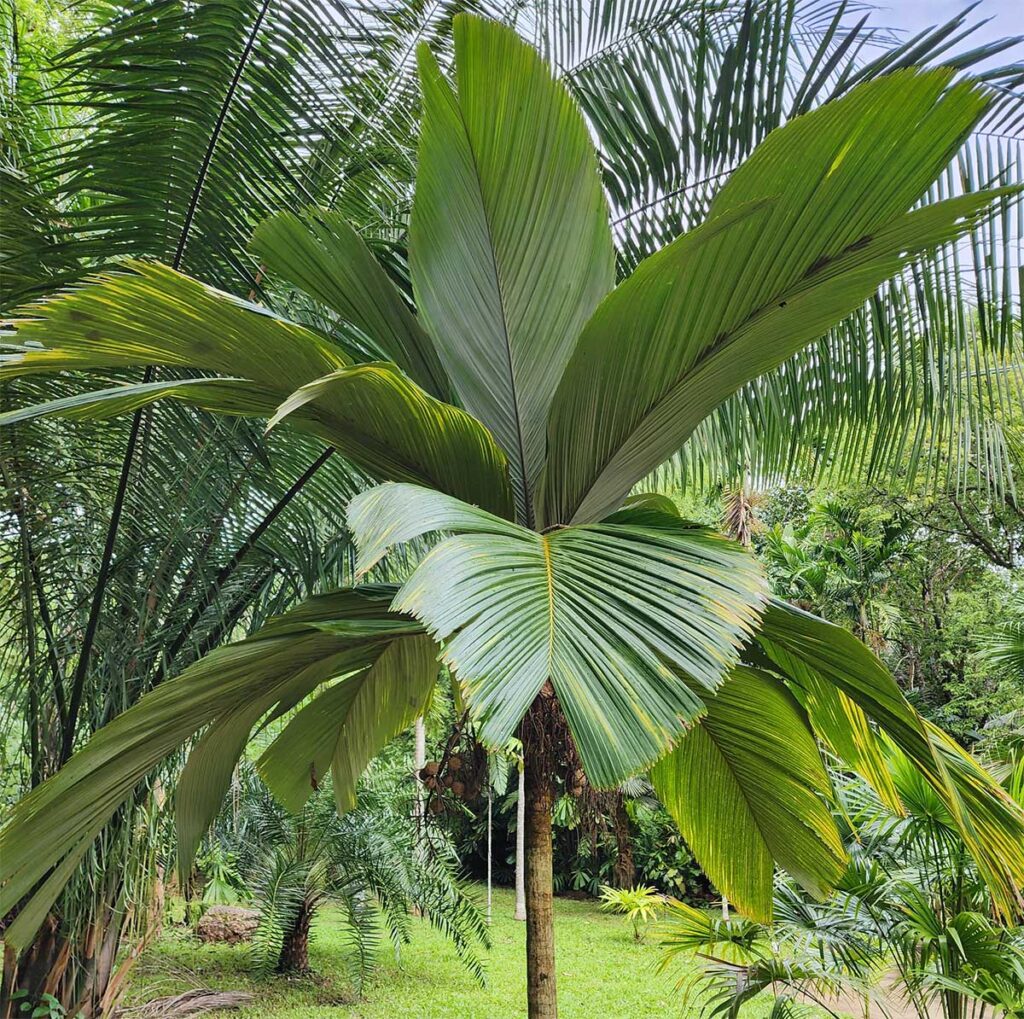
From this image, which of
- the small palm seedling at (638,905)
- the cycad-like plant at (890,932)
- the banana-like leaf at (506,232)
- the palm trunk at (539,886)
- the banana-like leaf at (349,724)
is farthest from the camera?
the small palm seedling at (638,905)

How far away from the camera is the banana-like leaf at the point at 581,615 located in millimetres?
961

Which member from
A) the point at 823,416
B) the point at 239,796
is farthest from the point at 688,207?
the point at 239,796

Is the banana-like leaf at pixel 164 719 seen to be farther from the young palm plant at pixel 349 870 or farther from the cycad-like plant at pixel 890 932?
the young palm plant at pixel 349 870

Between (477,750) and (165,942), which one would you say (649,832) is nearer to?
(165,942)

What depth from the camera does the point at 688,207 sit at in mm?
2568

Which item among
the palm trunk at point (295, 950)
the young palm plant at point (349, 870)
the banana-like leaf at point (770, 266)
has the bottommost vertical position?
the palm trunk at point (295, 950)

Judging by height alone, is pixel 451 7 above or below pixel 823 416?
above

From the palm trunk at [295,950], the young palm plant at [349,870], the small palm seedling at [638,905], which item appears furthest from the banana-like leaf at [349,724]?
the small palm seedling at [638,905]

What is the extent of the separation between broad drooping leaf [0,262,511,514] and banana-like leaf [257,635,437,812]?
24.6 inches

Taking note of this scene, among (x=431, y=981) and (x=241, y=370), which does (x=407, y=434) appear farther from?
(x=431, y=981)

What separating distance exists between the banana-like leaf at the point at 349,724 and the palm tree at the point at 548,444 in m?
0.01

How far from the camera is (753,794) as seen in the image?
198 cm

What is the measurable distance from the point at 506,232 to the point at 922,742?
121 cm

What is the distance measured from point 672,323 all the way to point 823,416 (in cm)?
145
